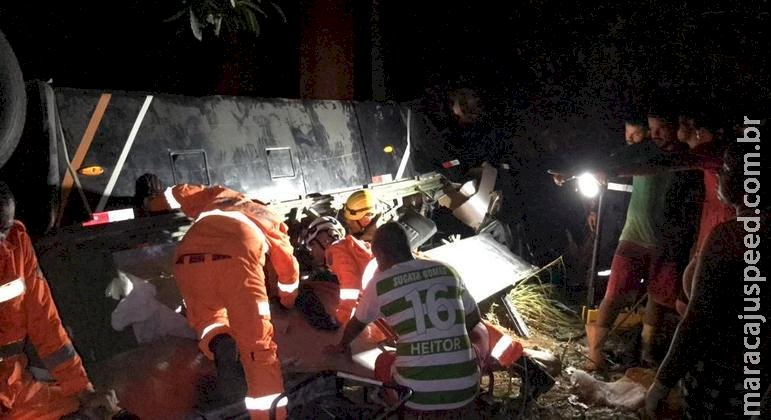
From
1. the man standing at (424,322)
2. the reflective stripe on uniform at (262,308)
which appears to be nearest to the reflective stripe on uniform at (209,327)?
the reflective stripe on uniform at (262,308)

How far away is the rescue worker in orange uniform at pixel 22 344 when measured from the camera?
2.42 m

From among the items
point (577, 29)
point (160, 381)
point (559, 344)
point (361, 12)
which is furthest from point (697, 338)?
point (361, 12)

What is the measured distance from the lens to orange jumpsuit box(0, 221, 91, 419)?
242 cm

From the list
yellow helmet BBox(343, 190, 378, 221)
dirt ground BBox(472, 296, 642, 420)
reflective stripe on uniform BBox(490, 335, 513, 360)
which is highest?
yellow helmet BBox(343, 190, 378, 221)

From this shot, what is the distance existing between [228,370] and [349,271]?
1.13 metres

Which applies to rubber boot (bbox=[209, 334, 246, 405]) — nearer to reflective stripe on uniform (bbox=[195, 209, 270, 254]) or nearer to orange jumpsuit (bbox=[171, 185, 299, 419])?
orange jumpsuit (bbox=[171, 185, 299, 419])

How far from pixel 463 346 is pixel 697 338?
1.08m

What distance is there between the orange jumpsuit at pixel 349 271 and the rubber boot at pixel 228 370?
941 millimetres

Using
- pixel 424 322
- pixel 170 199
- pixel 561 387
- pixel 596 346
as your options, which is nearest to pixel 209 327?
pixel 170 199

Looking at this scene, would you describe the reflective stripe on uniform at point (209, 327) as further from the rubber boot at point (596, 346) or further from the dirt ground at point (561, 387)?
the rubber boot at point (596, 346)

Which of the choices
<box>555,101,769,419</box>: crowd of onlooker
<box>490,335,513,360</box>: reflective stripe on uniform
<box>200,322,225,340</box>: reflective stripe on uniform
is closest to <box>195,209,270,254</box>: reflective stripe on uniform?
<box>200,322,225,340</box>: reflective stripe on uniform

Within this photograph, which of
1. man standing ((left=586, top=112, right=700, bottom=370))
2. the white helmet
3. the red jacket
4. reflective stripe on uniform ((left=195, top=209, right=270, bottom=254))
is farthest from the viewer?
man standing ((left=586, top=112, right=700, bottom=370))

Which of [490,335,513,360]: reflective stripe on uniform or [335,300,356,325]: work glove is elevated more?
[335,300,356,325]: work glove

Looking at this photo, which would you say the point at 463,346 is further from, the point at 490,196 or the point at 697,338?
the point at 490,196
